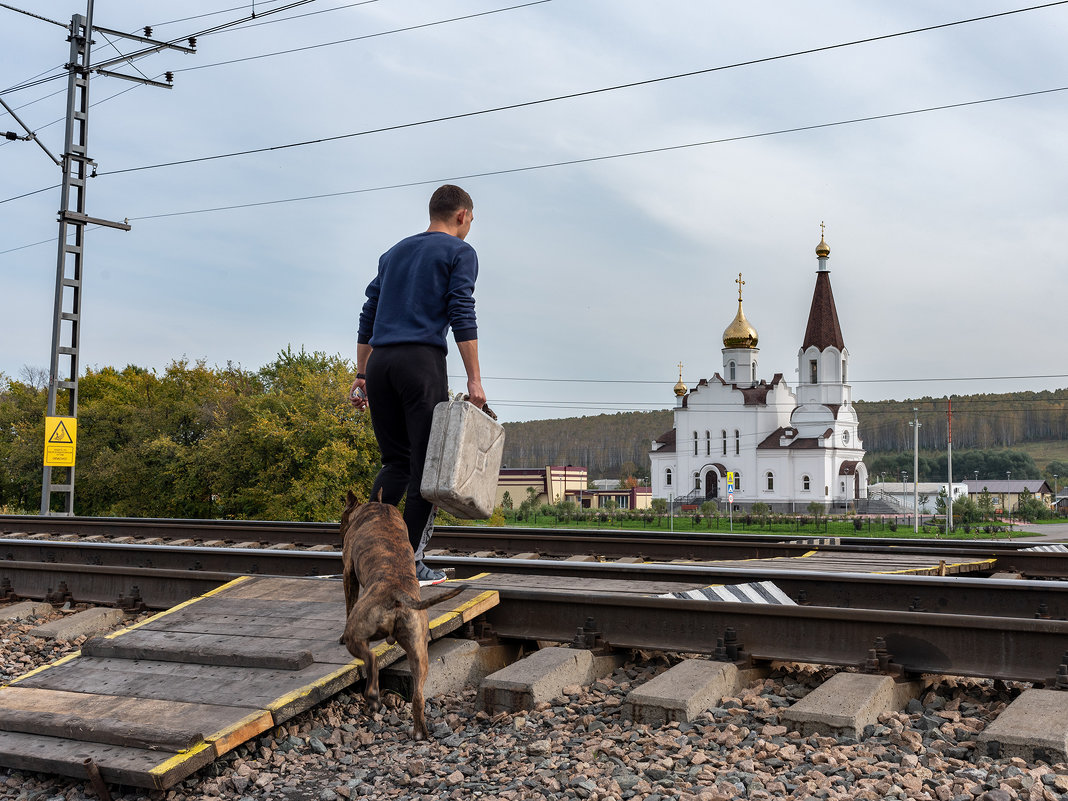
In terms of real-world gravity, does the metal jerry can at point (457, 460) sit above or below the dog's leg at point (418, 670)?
above

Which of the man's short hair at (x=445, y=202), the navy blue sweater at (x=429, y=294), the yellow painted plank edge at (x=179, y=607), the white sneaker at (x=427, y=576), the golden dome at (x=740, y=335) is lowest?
the yellow painted plank edge at (x=179, y=607)

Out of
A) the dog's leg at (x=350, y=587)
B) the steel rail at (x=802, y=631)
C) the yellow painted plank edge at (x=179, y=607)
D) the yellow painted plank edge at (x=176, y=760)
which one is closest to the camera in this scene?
the yellow painted plank edge at (x=176, y=760)

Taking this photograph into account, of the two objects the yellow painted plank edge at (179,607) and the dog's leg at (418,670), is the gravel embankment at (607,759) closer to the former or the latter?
the dog's leg at (418,670)

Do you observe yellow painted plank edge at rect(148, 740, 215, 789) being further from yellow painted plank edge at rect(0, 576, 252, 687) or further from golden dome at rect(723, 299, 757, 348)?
golden dome at rect(723, 299, 757, 348)

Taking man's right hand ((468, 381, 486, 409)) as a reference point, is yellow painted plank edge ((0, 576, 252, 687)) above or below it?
below

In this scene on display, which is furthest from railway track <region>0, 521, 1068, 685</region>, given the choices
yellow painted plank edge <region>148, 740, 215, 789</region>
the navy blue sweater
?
yellow painted plank edge <region>148, 740, 215, 789</region>

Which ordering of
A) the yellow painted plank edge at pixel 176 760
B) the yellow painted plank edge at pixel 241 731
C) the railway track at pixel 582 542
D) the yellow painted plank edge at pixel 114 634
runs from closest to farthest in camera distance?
the yellow painted plank edge at pixel 176 760 → the yellow painted plank edge at pixel 241 731 → the yellow painted plank edge at pixel 114 634 → the railway track at pixel 582 542

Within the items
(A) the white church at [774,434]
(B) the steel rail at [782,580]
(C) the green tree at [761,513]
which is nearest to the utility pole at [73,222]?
(B) the steel rail at [782,580]

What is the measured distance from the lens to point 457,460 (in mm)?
5355

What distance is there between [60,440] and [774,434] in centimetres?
8961

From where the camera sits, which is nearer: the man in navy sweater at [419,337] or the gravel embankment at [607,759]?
the gravel embankment at [607,759]

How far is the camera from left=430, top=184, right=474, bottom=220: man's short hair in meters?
5.99

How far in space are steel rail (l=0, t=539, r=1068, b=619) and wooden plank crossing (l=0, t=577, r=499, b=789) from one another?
1520 millimetres

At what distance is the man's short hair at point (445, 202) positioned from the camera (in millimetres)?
5992
